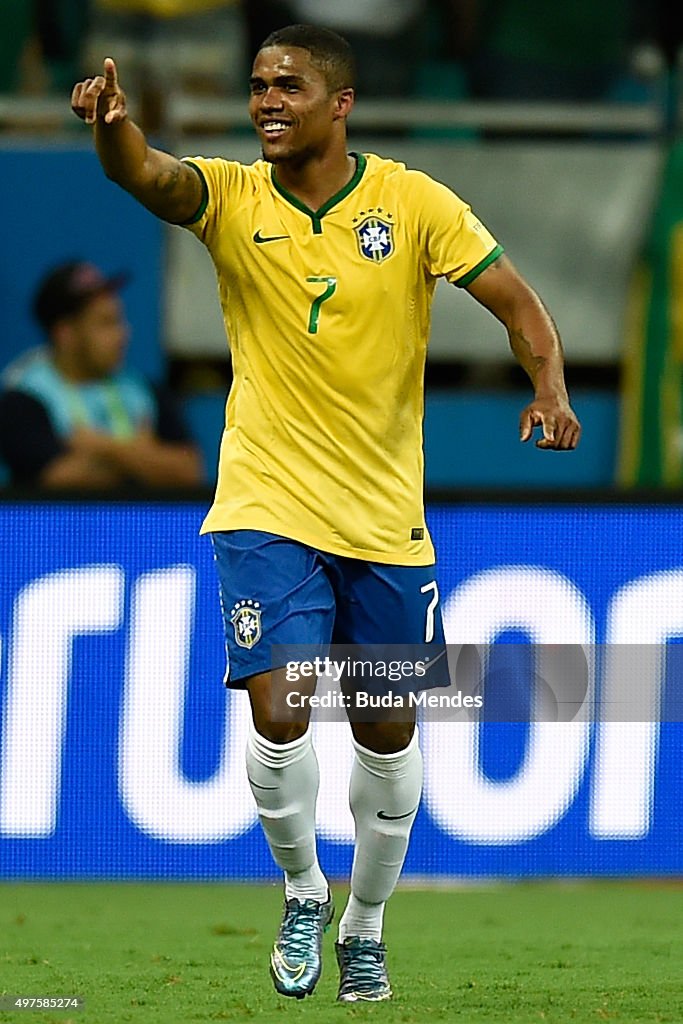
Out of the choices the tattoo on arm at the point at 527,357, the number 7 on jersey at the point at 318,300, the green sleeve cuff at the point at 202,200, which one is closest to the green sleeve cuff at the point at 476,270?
the tattoo on arm at the point at 527,357

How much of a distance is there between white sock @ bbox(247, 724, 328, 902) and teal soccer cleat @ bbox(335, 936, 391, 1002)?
19 centimetres

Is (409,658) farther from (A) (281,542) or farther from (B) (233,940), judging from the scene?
(B) (233,940)

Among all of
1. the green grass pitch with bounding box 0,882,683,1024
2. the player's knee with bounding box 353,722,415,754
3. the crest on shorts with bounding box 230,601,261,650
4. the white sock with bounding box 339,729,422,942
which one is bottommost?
the green grass pitch with bounding box 0,882,683,1024

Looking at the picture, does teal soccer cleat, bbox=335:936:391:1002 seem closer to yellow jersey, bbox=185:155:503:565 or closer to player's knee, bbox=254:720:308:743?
player's knee, bbox=254:720:308:743

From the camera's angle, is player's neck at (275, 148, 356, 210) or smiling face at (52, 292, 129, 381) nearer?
player's neck at (275, 148, 356, 210)

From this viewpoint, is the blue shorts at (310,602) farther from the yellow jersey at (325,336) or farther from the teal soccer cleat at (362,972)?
the teal soccer cleat at (362,972)

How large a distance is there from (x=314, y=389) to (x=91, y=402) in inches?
169

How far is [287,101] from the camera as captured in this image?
5.22 meters

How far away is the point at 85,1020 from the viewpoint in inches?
192

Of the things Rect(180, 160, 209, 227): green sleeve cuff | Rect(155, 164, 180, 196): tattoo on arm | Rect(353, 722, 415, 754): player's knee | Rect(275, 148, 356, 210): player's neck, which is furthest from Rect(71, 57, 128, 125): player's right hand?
Rect(353, 722, 415, 754): player's knee

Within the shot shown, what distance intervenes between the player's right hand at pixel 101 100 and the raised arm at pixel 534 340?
101 centimetres

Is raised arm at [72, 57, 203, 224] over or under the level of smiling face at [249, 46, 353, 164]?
under

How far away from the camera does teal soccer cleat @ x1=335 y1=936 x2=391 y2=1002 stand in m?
5.31

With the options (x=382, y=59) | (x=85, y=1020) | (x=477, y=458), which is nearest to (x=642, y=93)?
(x=382, y=59)
